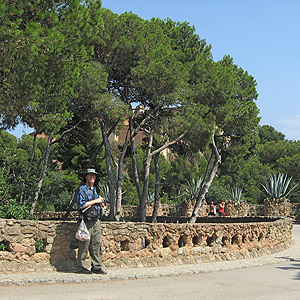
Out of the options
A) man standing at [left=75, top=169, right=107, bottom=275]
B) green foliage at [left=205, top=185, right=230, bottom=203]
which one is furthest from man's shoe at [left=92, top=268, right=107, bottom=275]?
green foliage at [left=205, top=185, right=230, bottom=203]

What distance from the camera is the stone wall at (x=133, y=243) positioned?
858cm

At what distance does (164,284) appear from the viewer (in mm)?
8180

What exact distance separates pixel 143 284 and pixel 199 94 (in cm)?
1194

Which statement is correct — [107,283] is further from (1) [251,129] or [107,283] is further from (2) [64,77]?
(1) [251,129]

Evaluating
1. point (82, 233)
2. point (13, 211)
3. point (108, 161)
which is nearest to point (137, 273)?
point (82, 233)

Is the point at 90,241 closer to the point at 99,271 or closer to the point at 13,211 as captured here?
the point at 99,271

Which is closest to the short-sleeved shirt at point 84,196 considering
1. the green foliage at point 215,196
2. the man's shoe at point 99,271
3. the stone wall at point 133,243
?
the stone wall at point 133,243

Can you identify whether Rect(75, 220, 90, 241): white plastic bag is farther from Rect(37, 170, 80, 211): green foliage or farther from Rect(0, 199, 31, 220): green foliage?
Rect(37, 170, 80, 211): green foliage

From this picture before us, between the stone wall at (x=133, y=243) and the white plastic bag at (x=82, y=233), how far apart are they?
60cm

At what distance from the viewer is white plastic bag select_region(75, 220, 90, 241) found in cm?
852

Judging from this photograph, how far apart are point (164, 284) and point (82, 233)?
5.96 ft

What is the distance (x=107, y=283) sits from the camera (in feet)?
26.6

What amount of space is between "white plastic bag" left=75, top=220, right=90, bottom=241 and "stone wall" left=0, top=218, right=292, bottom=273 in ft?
1.97

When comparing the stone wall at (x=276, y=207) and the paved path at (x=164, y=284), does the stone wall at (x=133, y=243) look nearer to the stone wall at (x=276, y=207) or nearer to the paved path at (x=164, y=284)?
the paved path at (x=164, y=284)
